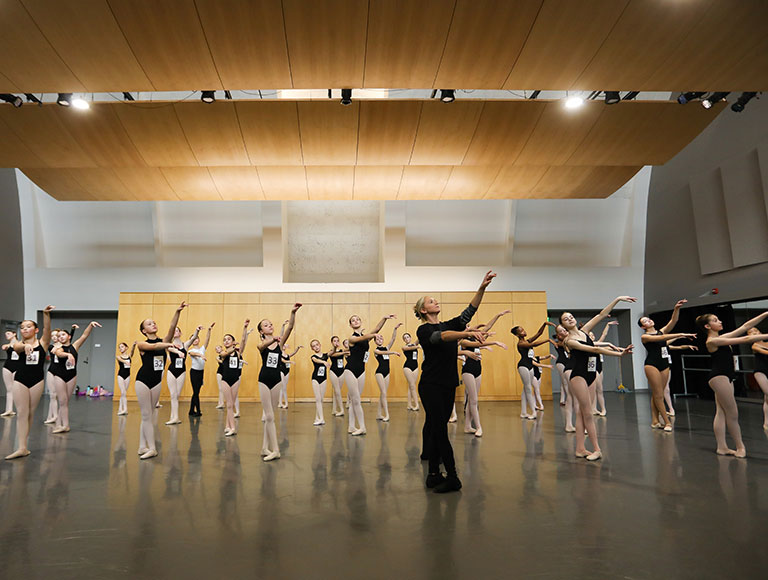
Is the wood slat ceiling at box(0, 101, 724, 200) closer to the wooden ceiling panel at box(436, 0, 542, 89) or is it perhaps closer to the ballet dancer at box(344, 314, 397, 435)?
the wooden ceiling panel at box(436, 0, 542, 89)

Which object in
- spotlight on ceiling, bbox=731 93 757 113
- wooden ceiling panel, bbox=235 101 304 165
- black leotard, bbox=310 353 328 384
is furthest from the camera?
black leotard, bbox=310 353 328 384

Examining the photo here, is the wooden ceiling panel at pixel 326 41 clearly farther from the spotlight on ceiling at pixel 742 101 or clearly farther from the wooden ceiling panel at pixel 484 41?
the spotlight on ceiling at pixel 742 101

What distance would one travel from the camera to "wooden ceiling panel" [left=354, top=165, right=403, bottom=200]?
10.9 metres

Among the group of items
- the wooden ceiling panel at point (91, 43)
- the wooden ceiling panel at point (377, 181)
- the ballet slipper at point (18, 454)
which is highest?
the wooden ceiling panel at point (377, 181)

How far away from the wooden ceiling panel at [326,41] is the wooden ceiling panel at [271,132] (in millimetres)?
1772

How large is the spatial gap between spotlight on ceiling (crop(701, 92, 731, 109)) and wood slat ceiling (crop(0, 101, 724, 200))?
0.17 m

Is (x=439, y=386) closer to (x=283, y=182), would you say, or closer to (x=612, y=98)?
(x=612, y=98)

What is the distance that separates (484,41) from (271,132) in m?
4.56

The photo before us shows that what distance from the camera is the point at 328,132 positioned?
30.3ft

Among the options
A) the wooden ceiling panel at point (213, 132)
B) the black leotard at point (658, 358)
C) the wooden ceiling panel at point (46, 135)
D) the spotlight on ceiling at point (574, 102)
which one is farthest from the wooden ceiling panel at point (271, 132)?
the black leotard at point (658, 358)

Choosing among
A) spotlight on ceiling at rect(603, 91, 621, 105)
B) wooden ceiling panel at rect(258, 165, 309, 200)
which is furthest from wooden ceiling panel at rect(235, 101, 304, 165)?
spotlight on ceiling at rect(603, 91, 621, 105)

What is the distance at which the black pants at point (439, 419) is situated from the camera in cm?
Result: 464

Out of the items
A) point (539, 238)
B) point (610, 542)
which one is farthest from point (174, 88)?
point (539, 238)

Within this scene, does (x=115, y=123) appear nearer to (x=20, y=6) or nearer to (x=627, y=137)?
(x=20, y=6)
